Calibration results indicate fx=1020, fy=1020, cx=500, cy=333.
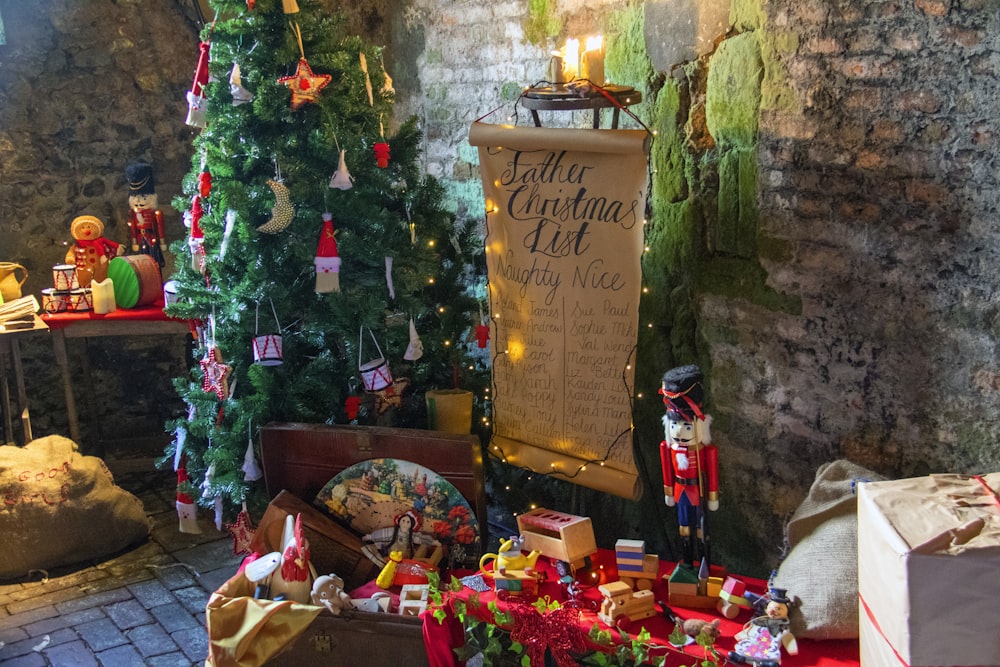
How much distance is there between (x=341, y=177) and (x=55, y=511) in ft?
7.04

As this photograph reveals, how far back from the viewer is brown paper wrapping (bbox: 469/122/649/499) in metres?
3.65

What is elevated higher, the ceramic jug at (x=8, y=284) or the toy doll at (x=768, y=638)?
the ceramic jug at (x=8, y=284)

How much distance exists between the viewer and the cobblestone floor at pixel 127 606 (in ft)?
13.0

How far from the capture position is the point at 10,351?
16.9ft

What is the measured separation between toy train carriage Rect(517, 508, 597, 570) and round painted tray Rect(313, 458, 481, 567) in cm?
24

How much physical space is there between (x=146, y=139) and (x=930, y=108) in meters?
4.33

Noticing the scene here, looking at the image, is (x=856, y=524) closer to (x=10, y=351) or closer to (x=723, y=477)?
(x=723, y=477)

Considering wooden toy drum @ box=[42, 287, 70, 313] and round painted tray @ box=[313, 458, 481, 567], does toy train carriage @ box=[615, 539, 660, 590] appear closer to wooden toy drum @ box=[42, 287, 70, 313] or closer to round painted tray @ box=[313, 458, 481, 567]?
round painted tray @ box=[313, 458, 481, 567]

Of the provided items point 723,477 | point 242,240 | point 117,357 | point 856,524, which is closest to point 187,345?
point 117,357

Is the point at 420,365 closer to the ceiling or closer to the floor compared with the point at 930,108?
closer to the floor

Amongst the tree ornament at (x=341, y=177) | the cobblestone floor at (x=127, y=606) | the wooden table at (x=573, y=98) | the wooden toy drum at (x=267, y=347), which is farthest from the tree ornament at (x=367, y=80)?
the cobblestone floor at (x=127, y=606)

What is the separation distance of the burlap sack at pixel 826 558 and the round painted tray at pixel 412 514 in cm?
116

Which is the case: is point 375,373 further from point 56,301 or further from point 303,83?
point 56,301

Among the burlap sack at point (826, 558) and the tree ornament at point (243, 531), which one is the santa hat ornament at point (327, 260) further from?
the burlap sack at point (826, 558)
